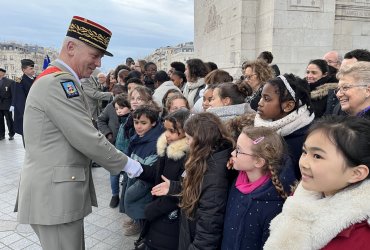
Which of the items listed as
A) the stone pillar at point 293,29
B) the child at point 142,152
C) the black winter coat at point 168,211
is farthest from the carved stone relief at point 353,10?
the black winter coat at point 168,211

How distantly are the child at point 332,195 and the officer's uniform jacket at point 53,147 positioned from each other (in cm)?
140

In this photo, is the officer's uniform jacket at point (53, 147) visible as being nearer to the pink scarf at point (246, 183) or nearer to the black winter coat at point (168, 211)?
the black winter coat at point (168, 211)

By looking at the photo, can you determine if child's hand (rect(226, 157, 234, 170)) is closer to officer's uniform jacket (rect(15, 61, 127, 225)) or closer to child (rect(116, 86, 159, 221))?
officer's uniform jacket (rect(15, 61, 127, 225))

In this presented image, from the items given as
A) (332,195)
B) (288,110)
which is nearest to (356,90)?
(288,110)

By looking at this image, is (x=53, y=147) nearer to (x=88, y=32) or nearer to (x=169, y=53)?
(x=88, y=32)

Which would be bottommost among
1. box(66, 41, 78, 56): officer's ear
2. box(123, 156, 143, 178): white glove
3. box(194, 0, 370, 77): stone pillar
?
box(123, 156, 143, 178): white glove

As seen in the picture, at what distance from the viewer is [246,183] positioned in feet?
6.72

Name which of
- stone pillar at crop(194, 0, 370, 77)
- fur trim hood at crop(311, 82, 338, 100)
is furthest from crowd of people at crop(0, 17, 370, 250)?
stone pillar at crop(194, 0, 370, 77)

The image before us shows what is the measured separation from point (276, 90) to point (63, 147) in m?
1.61

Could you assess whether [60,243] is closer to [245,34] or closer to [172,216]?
[172,216]

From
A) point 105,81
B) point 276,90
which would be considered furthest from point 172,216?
point 105,81

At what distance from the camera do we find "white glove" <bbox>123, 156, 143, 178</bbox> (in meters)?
2.56

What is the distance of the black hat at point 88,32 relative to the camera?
7.68 feet

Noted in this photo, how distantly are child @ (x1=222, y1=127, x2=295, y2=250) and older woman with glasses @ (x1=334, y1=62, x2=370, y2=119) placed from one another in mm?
695
